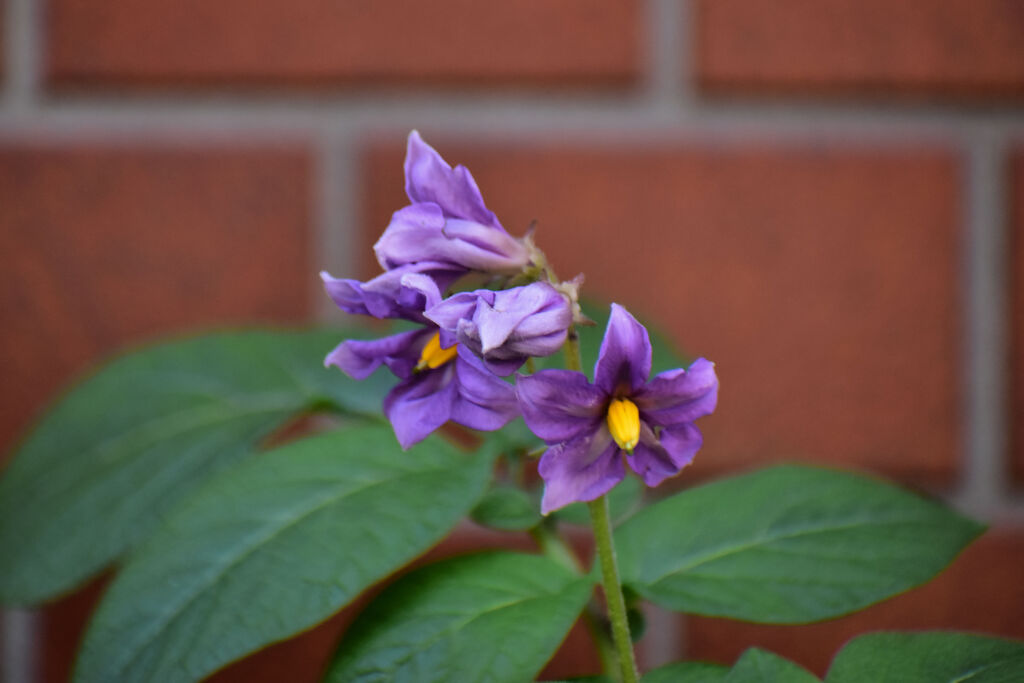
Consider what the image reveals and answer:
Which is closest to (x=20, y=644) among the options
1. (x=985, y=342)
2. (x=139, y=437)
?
(x=139, y=437)

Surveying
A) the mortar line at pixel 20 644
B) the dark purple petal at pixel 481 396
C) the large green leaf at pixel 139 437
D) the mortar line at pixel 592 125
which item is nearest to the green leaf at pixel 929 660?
the dark purple petal at pixel 481 396

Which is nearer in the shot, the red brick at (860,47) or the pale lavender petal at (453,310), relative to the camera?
the pale lavender petal at (453,310)

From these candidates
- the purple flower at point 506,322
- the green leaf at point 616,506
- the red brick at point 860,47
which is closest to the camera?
the purple flower at point 506,322

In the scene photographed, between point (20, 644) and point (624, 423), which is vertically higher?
point (624, 423)

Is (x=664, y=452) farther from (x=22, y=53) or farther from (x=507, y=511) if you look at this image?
(x=22, y=53)

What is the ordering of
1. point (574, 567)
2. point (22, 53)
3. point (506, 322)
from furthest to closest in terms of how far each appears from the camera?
point (22, 53), point (574, 567), point (506, 322)

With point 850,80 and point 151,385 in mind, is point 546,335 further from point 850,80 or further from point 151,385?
point 850,80

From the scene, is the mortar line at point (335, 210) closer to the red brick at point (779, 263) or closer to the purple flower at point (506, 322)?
the red brick at point (779, 263)
